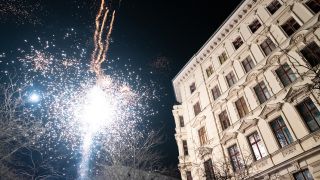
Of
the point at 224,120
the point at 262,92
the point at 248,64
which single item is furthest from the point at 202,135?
the point at 248,64

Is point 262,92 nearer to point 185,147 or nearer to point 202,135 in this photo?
point 202,135

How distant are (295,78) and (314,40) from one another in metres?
2.52

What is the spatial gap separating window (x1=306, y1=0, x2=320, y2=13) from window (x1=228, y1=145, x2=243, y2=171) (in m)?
10.6

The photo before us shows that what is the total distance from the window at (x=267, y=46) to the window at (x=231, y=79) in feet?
10.5

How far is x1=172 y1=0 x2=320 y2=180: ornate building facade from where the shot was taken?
44.1ft

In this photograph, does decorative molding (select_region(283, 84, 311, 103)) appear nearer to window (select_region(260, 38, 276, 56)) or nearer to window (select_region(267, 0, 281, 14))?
window (select_region(260, 38, 276, 56))

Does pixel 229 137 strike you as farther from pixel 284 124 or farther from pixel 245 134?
pixel 284 124

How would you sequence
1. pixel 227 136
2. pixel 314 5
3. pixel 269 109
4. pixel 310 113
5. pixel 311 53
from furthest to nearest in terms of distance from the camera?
pixel 227 136, pixel 314 5, pixel 269 109, pixel 311 53, pixel 310 113

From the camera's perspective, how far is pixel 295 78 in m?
14.7

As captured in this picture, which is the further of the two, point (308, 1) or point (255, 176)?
point (308, 1)

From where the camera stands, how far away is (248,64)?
747 inches

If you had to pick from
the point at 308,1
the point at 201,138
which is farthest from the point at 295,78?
the point at 201,138

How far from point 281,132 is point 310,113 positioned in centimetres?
203

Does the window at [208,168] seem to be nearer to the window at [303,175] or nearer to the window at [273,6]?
the window at [303,175]
